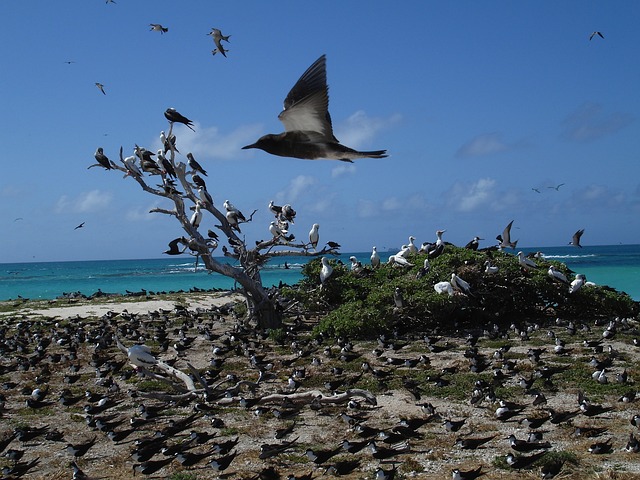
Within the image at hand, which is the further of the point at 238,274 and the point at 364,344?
the point at 238,274

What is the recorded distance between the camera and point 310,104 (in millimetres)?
4254

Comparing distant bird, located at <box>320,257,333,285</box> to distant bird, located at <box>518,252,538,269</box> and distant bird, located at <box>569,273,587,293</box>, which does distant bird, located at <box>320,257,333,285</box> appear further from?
distant bird, located at <box>569,273,587,293</box>

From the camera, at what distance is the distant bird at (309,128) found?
3.73 m

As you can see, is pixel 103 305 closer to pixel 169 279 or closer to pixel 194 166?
pixel 194 166

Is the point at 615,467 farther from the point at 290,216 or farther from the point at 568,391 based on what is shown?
the point at 290,216

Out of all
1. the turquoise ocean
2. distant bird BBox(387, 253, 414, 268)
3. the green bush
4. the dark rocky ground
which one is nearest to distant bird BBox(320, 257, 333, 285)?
the green bush

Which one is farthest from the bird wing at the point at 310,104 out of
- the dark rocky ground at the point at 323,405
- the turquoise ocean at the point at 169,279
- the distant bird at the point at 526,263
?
the turquoise ocean at the point at 169,279

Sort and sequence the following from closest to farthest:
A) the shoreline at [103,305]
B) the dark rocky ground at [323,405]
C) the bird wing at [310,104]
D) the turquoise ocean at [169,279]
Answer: the bird wing at [310,104]
the dark rocky ground at [323,405]
the shoreline at [103,305]
the turquoise ocean at [169,279]

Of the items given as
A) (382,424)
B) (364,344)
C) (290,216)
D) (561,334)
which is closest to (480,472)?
(382,424)

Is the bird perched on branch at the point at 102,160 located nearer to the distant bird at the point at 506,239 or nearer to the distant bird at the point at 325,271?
the distant bird at the point at 325,271

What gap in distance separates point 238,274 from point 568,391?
29.5 ft

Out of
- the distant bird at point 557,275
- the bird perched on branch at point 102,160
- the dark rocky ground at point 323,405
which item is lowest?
the dark rocky ground at point 323,405

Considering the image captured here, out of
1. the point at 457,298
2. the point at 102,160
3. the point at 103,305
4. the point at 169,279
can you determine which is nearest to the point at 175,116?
the point at 102,160

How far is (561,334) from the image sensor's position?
15828 millimetres
